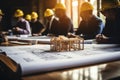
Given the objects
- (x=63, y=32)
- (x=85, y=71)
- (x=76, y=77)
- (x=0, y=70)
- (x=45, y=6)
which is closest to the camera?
(x=76, y=77)

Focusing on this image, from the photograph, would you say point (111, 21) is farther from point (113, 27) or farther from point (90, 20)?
point (90, 20)

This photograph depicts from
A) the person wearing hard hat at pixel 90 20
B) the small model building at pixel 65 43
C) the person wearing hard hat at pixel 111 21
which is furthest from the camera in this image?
the person wearing hard hat at pixel 90 20

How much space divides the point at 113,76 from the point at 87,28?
374 cm

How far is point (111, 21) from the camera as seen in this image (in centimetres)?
377

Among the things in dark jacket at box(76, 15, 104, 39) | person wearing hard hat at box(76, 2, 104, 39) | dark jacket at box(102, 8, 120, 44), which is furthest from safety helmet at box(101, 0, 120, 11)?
dark jacket at box(76, 15, 104, 39)

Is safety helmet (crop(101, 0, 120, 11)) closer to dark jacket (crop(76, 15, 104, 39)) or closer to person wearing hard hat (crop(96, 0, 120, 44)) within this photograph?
person wearing hard hat (crop(96, 0, 120, 44))

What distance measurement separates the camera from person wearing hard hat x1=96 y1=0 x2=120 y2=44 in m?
2.97

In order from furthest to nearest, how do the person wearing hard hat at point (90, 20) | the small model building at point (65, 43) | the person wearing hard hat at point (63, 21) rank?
the person wearing hard hat at point (63, 21) < the person wearing hard hat at point (90, 20) < the small model building at point (65, 43)

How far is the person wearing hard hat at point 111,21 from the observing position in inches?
117

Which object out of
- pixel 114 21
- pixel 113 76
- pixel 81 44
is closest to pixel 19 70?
pixel 113 76

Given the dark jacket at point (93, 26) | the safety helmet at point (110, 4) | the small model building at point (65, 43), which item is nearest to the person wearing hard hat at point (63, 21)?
the dark jacket at point (93, 26)

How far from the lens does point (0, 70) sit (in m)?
2.07

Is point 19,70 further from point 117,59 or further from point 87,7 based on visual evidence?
point 87,7

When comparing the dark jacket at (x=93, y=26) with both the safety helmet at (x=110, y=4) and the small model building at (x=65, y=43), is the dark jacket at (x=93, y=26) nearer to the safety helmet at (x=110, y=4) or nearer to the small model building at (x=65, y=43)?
the safety helmet at (x=110, y=4)
